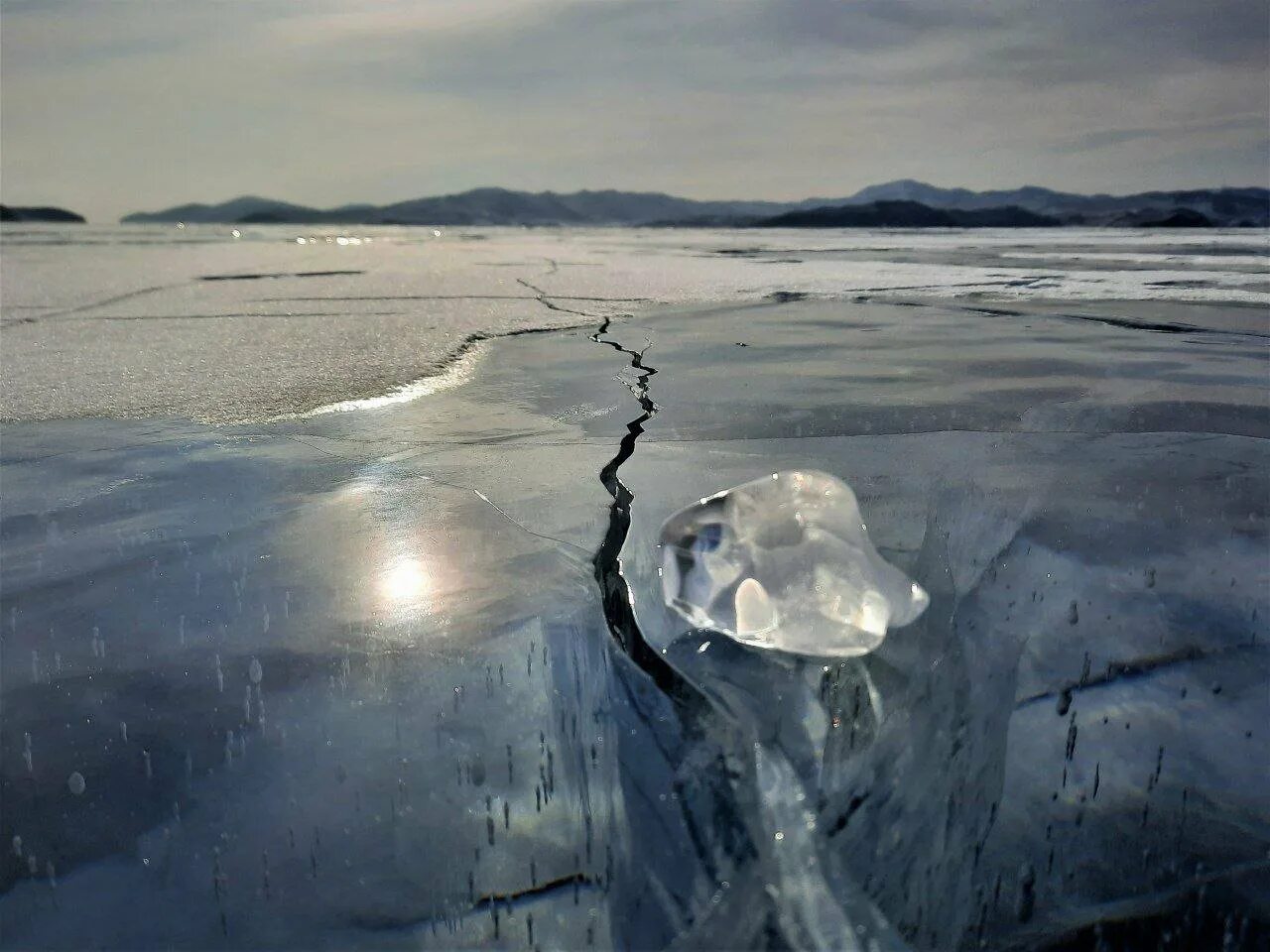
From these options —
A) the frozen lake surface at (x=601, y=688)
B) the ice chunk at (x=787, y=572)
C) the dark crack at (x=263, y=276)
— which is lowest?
the frozen lake surface at (x=601, y=688)

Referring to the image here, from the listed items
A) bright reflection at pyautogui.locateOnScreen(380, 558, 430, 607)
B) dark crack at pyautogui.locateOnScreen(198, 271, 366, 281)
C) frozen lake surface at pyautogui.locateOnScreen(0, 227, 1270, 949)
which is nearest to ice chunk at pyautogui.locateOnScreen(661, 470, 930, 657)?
frozen lake surface at pyautogui.locateOnScreen(0, 227, 1270, 949)

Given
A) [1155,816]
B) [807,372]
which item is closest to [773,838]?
[1155,816]

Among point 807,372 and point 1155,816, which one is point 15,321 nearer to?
point 807,372

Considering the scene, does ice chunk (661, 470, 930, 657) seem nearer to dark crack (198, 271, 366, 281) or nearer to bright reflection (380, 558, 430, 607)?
bright reflection (380, 558, 430, 607)

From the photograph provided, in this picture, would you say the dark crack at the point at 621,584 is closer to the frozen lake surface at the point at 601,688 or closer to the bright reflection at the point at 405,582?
the frozen lake surface at the point at 601,688

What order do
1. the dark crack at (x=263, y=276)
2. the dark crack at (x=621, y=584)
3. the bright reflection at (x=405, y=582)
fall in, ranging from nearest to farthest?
1. the dark crack at (x=621, y=584)
2. the bright reflection at (x=405, y=582)
3. the dark crack at (x=263, y=276)

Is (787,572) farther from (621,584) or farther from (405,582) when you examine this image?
(405,582)

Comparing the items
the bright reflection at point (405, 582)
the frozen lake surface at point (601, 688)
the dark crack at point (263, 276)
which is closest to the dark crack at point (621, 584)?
the frozen lake surface at point (601, 688)
